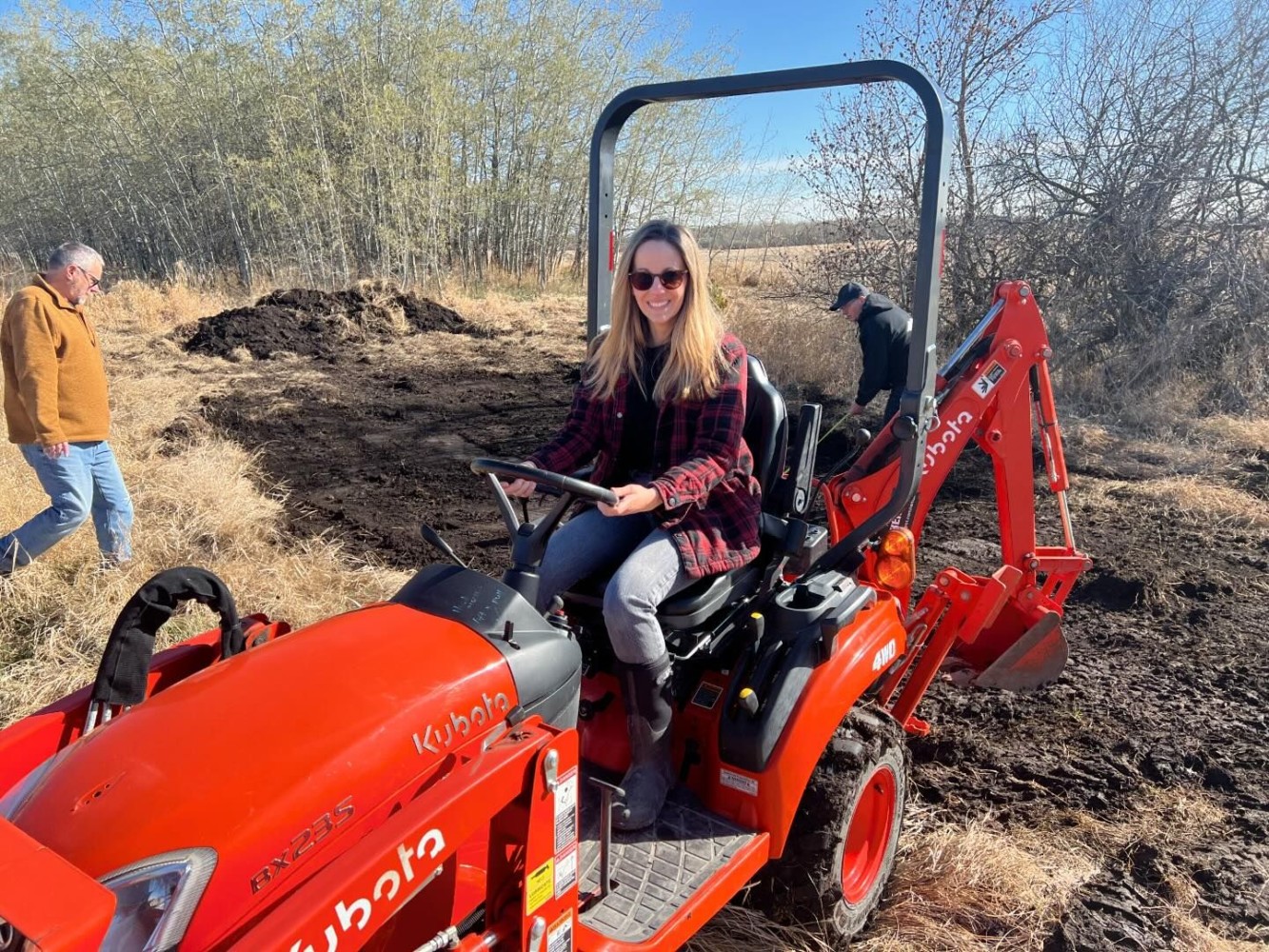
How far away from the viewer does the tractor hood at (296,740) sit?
4.63 feet

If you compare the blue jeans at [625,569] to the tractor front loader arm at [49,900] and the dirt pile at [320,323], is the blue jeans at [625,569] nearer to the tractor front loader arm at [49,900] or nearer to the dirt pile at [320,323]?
the tractor front loader arm at [49,900]

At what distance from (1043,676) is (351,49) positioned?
60.5 ft

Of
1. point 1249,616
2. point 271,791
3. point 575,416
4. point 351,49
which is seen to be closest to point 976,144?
point 1249,616

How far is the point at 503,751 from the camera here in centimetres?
163

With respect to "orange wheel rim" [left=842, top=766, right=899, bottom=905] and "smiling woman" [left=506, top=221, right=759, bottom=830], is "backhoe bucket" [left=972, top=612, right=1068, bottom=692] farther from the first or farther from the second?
"smiling woman" [left=506, top=221, right=759, bottom=830]

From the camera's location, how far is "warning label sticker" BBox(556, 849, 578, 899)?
1713 millimetres

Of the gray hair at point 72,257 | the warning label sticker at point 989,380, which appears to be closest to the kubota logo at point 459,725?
the warning label sticker at point 989,380

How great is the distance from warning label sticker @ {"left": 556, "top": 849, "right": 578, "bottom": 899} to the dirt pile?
11.4 m

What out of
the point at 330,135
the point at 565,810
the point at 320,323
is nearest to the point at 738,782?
the point at 565,810

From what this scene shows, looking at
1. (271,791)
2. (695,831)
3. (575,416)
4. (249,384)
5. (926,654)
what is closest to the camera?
(271,791)

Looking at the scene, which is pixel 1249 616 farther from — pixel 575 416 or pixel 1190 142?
pixel 1190 142

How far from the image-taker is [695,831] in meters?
2.28

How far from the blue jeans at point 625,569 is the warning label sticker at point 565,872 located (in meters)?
0.57

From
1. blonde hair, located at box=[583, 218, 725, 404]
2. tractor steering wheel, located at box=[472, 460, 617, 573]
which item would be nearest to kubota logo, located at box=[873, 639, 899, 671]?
blonde hair, located at box=[583, 218, 725, 404]
